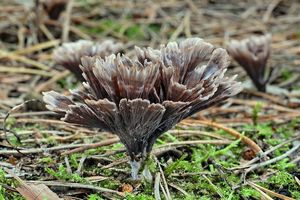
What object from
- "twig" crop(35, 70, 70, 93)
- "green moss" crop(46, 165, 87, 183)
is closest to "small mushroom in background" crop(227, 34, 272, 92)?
"twig" crop(35, 70, 70, 93)

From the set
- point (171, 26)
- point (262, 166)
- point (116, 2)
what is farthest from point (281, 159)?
point (116, 2)

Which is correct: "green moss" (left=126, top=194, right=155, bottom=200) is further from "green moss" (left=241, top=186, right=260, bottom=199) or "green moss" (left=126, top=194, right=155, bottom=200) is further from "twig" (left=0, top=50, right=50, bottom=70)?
"twig" (left=0, top=50, right=50, bottom=70)

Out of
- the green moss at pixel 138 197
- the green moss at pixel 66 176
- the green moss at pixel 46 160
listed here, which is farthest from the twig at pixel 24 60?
the green moss at pixel 138 197

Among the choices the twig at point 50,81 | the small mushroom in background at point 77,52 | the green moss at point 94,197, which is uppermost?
the small mushroom in background at point 77,52

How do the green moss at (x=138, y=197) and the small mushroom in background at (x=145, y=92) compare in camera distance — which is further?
the green moss at (x=138, y=197)

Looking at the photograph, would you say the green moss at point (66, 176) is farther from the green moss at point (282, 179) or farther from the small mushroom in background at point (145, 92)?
the green moss at point (282, 179)

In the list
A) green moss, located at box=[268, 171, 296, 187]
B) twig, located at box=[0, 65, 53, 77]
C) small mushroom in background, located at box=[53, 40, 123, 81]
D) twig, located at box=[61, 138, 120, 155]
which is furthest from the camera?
twig, located at box=[0, 65, 53, 77]

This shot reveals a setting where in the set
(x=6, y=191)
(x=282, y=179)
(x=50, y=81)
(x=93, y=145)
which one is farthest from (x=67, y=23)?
(x=282, y=179)
